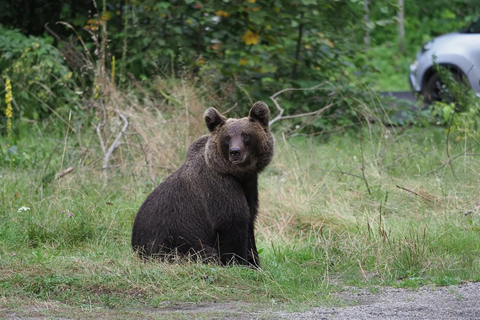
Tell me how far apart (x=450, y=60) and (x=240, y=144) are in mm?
9271

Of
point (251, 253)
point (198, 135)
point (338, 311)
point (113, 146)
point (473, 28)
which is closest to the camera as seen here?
point (338, 311)

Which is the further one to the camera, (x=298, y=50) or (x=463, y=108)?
(x=298, y=50)

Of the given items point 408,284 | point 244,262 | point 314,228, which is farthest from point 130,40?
point 408,284

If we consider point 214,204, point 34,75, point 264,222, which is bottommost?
point 264,222

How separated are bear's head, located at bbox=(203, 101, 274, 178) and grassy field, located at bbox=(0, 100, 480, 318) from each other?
81 cm

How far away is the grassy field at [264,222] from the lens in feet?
18.0

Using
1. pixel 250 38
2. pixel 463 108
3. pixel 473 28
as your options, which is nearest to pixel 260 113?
pixel 463 108

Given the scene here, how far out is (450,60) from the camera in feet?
46.6

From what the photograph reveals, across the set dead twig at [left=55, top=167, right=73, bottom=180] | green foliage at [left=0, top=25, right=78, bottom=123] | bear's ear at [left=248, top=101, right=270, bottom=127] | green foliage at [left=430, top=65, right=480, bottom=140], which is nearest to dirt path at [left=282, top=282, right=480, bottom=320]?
bear's ear at [left=248, top=101, right=270, bottom=127]

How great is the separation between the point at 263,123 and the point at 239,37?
220 inches

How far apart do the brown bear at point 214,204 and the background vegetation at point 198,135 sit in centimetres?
24

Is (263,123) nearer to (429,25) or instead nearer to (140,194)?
(140,194)

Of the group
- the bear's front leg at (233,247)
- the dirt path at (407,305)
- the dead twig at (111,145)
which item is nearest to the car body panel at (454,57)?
the dead twig at (111,145)

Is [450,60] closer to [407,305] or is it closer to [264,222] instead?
[264,222]
